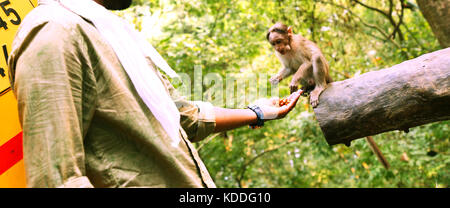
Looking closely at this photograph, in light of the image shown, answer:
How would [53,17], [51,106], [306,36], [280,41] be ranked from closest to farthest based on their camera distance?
[51,106]
[53,17]
[280,41]
[306,36]

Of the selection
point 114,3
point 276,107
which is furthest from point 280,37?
point 114,3

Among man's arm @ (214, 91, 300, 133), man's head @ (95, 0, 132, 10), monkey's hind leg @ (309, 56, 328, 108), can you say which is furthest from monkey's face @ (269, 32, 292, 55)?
man's head @ (95, 0, 132, 10)

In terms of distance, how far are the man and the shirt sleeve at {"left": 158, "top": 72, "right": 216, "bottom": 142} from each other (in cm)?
26

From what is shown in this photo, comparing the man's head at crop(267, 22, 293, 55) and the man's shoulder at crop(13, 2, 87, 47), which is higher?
the man's shoulder at crop(13, 2, 87, 47)

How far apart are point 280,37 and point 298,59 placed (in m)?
0.24

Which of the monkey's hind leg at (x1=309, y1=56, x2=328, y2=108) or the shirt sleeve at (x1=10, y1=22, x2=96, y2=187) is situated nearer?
the shirt sleeve at (x1=10, y1=22, x2=96, y2=187)

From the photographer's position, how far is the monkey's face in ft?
9.77

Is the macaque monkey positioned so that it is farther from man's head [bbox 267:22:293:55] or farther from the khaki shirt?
the khaki shirt

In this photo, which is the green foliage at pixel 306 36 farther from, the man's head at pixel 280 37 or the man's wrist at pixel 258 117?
the man's wrist at pixel 258 117

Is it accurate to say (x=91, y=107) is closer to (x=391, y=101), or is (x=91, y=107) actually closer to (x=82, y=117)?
(x=82, y=117)

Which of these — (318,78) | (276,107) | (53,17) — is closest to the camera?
(53,17)

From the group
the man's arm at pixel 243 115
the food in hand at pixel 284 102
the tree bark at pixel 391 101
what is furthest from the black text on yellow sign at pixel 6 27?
the tree bark at pixel 391 101

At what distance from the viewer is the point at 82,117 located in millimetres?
947

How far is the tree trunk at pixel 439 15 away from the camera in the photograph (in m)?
2.86
